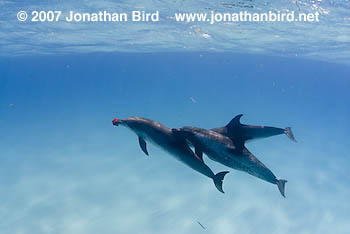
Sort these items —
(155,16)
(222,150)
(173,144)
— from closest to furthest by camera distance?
1. (222,150)
2. (173,144)
3. (155,16)

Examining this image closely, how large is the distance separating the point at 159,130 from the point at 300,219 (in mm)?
11763

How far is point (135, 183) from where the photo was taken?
15.1 metres

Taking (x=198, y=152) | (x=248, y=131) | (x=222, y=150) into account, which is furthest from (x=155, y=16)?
(x=222, y=150)

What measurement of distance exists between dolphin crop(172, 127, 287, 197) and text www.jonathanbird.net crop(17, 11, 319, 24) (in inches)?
737

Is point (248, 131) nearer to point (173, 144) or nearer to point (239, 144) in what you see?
point (239, 144)

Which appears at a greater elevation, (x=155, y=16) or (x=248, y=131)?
(x=155, y=16)

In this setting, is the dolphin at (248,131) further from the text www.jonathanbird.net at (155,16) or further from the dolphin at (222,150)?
the text www.jonathanbird.net at (155,16)

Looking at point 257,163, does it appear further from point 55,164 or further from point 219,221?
point 55,164

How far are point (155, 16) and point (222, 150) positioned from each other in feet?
69.3

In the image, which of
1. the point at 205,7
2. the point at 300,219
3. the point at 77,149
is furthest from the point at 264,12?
the point at 77,149

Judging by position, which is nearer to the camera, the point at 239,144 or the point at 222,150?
the point at 222,150

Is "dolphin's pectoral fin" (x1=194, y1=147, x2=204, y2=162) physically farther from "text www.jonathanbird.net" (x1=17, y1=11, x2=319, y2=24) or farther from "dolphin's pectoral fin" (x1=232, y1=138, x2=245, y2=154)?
"text www.jonathanbird.net" (x1=17, y1=11, x2=319, y2=24)

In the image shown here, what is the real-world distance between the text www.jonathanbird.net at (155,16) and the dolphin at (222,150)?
18732 mm

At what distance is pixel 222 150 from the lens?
285 cm
